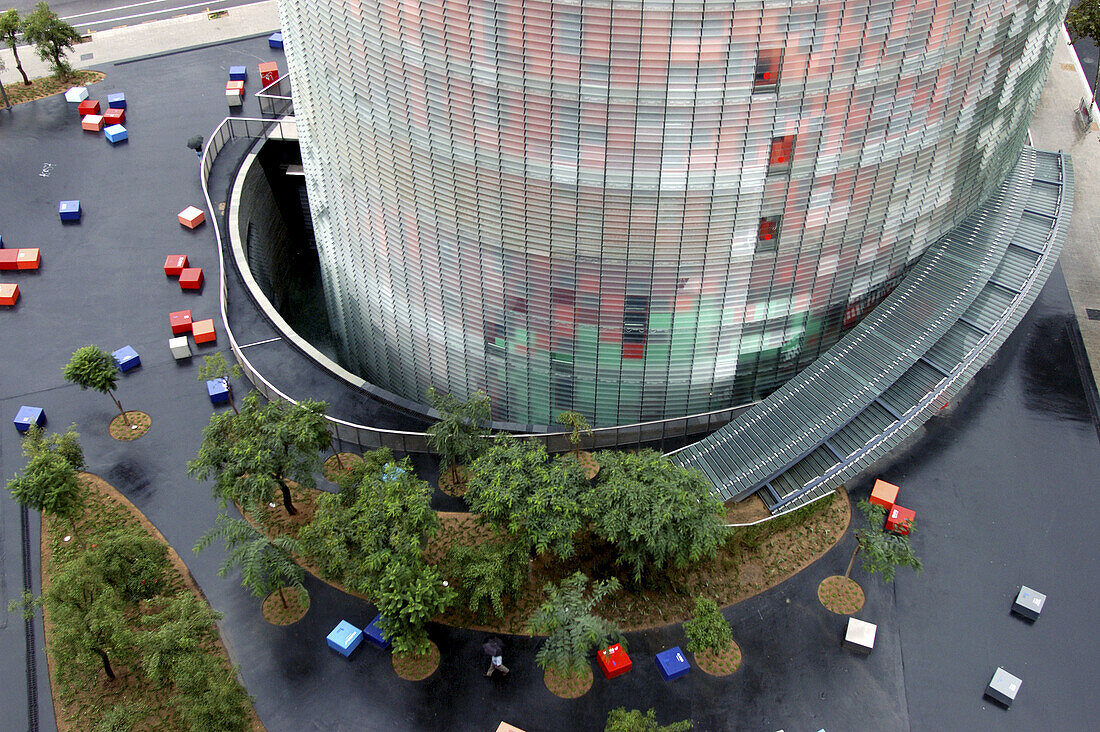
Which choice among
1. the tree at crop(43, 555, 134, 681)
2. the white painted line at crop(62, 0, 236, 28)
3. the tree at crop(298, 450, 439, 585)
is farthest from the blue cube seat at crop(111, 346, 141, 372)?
the white painted line at crop(62, 0, 236, 28)

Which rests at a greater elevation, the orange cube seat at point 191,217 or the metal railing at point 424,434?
the orange cube seat at point 191,217

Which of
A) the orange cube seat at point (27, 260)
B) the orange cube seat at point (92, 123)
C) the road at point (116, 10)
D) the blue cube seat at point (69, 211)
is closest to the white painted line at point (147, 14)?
the road at point (116, 10)

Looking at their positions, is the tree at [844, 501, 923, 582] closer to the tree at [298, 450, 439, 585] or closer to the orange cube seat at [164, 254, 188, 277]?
the tree at [298, 450, 439, 585]

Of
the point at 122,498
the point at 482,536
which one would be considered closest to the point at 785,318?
the point at 482,536

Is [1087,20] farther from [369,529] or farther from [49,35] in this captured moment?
[49,35]

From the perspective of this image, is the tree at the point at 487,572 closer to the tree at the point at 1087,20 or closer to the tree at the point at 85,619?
the tree at the point at 85,619
